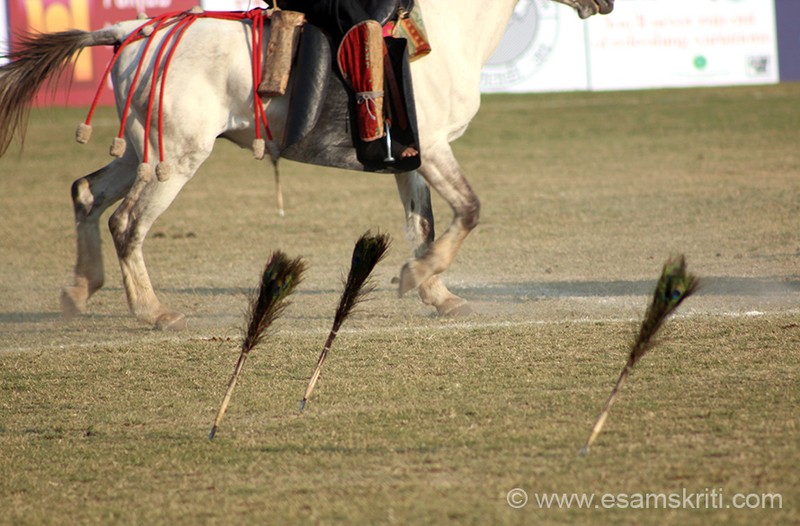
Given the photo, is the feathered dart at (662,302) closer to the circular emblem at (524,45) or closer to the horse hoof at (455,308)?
the horse hoof at (455,308)

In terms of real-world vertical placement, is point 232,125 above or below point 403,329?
above

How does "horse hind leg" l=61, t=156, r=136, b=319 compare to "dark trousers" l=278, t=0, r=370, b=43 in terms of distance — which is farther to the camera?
"horse hind leg" l=61, t=156, r=136, b=319

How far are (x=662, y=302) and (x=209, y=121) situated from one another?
145 inches

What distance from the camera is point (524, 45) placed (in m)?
23.6

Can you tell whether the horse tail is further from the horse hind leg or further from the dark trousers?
the dark trousers

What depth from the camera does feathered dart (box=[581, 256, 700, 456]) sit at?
15.2 feet

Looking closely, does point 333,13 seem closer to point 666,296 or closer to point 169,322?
point 169,322

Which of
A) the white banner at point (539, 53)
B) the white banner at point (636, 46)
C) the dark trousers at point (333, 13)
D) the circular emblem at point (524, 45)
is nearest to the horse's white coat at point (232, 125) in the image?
the dark trousers at point (333, 13)

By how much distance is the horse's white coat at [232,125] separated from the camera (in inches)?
294

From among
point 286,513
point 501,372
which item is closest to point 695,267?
point 501,372

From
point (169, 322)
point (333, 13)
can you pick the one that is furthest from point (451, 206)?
point (169, 322)

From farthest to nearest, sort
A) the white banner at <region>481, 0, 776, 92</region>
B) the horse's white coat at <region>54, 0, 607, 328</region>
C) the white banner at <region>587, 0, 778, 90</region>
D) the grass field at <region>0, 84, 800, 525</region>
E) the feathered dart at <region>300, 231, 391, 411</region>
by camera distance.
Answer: the white banner at <region>587, 0, 778, 90</region>
the white banner at <region>481, 0, 776, 92</region>
the horse's white coat at <region>54, 0, 607, 328</region>
the feathered dart at <region>300, 231, 391, 411</region>
the grass field at <region>0, 84, 800, 525</region>

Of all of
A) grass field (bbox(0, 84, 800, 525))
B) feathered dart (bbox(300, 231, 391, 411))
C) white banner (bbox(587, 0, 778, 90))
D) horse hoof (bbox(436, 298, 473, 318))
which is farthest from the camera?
white banner (bbox(587, 0, 778, 90))

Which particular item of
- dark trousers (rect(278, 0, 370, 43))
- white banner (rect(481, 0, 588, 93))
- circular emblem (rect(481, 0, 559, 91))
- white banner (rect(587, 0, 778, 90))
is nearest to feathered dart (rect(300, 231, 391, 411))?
dark trousers (rect(278, 0, 370, 43))
